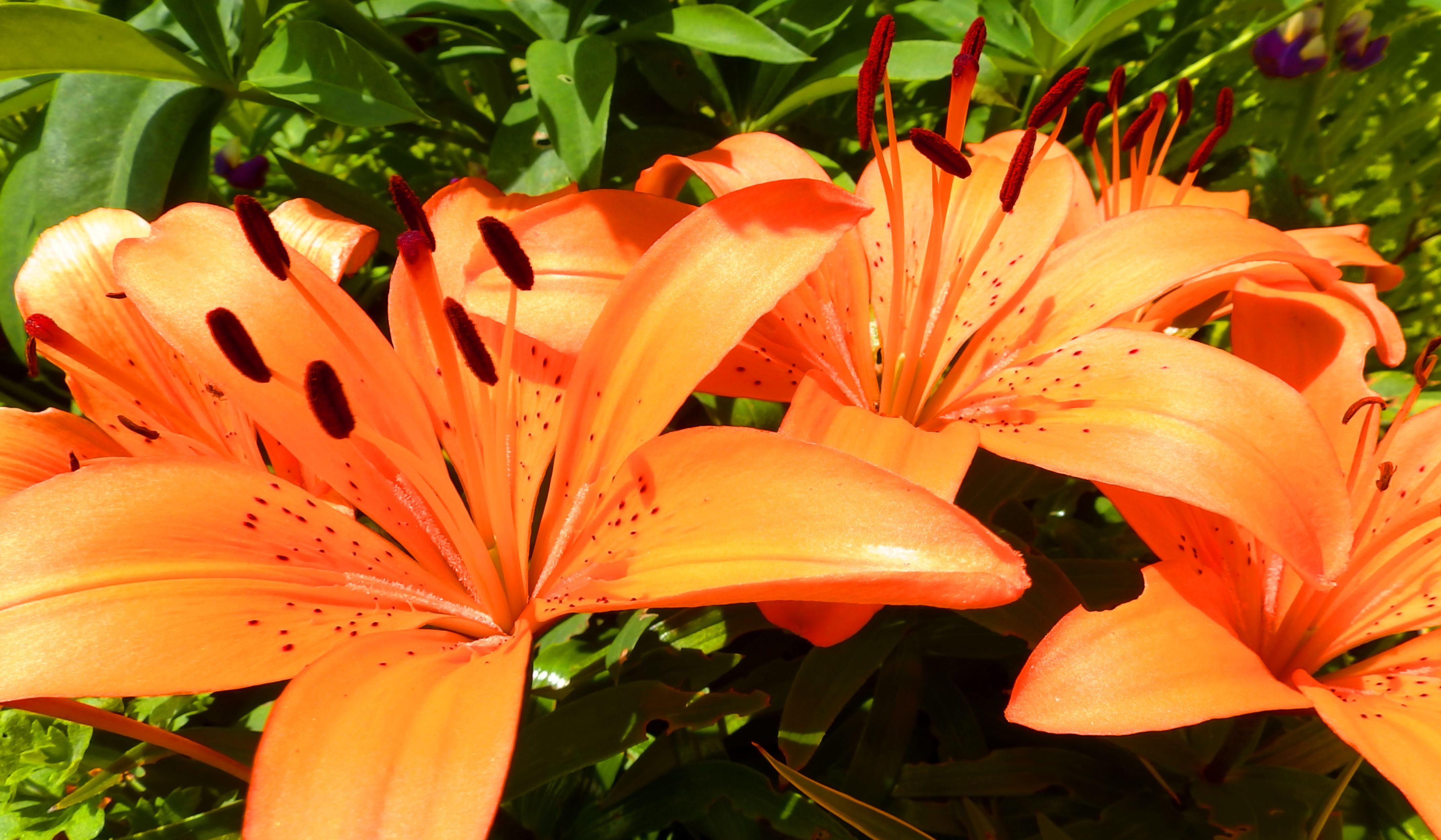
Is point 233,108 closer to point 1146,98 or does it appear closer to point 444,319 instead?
point 444,319

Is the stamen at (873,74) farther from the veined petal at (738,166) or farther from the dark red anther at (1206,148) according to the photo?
the dark red anther at (1206,148)

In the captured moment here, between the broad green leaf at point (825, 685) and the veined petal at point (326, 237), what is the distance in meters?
0.49

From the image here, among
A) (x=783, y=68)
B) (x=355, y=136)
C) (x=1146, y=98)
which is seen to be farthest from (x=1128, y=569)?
(x=355, y=136)

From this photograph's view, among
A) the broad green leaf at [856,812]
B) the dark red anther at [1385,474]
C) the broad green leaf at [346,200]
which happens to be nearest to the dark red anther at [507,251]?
the broad green leaf at [856,812]

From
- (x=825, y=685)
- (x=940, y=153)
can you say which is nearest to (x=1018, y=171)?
(x=940, y=153)

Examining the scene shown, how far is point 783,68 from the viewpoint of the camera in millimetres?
1053

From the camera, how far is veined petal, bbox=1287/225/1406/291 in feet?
2.85

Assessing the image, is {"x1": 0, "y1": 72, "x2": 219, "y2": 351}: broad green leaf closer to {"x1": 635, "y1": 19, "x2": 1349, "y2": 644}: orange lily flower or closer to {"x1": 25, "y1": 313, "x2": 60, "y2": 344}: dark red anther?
{"x1": 25, "y1": 313, "x2": 60, "y2": 344}: dark red anther

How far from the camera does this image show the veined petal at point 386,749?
1.41 ft

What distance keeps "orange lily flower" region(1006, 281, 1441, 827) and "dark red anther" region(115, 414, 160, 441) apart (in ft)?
2.15

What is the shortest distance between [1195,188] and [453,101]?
2.80 ft

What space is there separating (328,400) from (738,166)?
395mm

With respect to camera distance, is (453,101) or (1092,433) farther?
(453,101)

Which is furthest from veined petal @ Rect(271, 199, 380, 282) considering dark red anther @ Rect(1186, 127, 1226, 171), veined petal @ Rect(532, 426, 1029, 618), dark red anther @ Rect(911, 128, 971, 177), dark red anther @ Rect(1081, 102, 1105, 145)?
dark red anther @ Rect(1186, 127, 1226, 171)
